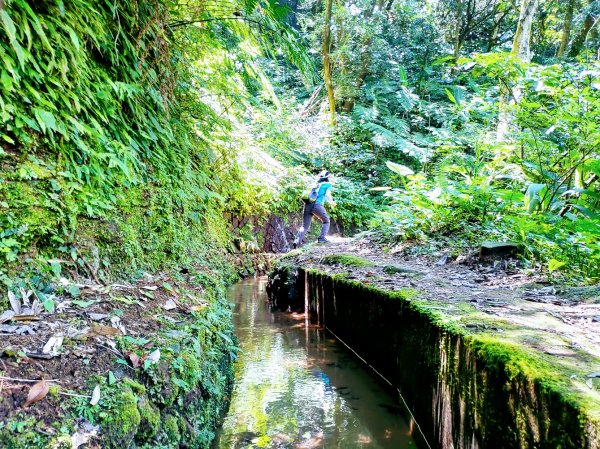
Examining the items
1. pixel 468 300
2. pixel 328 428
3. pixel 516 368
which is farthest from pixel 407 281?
pixel 516 368

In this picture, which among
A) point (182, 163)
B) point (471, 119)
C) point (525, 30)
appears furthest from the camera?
point (471, 119)

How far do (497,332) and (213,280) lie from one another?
2.90 m

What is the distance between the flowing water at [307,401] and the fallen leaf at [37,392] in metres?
1.59

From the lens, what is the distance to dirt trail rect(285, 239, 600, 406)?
1938 mm

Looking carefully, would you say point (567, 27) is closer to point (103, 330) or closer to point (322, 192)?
point (322, 192)

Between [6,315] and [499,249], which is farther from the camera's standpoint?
[499,249]

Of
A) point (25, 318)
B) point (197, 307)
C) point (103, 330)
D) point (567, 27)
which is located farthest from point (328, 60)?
point (25, 318)

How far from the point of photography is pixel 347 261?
5945mm

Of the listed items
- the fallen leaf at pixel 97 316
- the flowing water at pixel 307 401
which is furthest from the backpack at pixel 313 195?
the fallen leaf at pixel 97 316

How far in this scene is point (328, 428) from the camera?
308cm

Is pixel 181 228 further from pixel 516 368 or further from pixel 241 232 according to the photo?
pixel 241 232

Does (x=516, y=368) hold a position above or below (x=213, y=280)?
below

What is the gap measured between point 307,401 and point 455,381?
1597 mm

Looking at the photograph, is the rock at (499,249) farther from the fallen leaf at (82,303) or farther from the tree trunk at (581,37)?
the tree trunk at (581,37)
